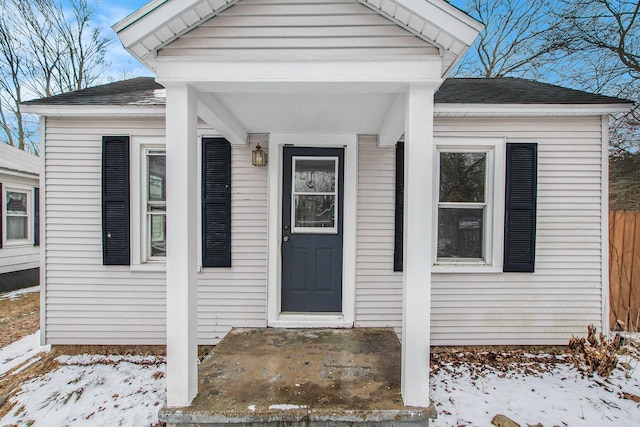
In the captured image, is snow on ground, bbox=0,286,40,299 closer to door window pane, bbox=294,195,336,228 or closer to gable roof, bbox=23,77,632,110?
gable roof, bbox=23,77,632,110

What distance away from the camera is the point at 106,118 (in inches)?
130

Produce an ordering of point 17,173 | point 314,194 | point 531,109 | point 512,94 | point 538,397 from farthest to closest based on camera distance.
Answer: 1. point 17,173
2. point 512,94
3. point 314,194
4. point 531,109
5. point 538,397

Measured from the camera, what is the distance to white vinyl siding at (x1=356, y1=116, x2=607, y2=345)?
3307 mm

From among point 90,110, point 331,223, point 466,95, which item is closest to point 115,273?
point 90,110

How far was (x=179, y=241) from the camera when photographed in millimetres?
1823

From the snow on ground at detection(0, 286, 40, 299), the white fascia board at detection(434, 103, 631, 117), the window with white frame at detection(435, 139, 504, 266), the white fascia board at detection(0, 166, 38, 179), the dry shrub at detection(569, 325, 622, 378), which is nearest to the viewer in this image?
the dry shrub at detection(569, 325, 622, 378)

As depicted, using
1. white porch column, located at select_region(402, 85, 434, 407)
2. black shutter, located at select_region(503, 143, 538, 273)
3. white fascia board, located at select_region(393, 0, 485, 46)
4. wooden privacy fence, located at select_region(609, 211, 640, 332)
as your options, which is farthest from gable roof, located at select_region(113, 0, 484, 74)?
wooden privacy fence, located at select_region(609, 211, 640, 332)

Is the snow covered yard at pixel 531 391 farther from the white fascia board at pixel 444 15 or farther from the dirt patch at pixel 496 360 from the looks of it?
the white fascia board at pixel 444 15

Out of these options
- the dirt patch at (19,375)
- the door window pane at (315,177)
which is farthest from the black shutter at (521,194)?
the dirt patch at (19,375)

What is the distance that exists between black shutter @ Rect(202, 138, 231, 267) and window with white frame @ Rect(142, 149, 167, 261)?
0.50 metres

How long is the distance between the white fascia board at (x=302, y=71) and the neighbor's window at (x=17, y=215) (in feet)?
21.7

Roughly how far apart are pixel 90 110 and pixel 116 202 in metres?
0.99

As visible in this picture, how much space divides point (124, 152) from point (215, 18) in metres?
2.16

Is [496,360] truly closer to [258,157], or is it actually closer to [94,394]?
[258,157]
